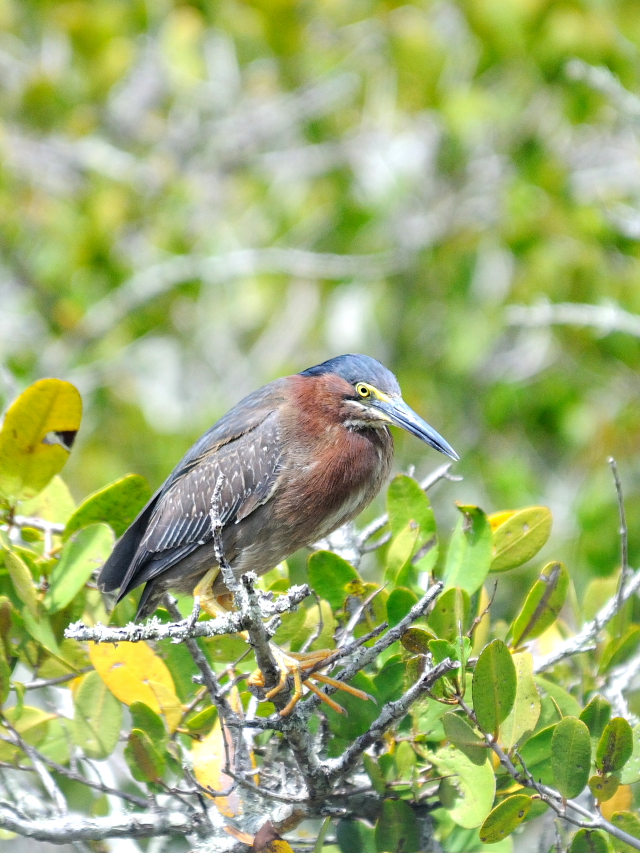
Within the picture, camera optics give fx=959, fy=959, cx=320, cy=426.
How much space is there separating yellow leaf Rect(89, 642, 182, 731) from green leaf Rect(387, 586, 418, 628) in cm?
69

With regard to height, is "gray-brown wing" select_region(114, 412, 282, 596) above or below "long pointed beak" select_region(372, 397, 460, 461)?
below

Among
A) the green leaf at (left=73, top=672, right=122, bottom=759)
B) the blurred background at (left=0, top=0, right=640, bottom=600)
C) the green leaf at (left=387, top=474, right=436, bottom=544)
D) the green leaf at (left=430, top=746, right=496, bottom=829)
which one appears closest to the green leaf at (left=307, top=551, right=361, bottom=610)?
the green leaf at (left=387, top=474, right=436, bottom=544)

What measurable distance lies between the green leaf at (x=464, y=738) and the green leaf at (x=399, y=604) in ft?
1.35

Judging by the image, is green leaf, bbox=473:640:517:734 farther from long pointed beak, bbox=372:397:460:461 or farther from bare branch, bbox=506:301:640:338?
bare branch, bbox=506:301:640:338

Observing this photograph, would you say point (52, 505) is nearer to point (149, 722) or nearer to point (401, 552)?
point (149, 722)

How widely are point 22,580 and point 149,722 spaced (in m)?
0.55

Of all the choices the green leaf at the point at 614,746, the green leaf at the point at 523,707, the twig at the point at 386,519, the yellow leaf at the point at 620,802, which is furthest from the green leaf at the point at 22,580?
the yellow leaf at the point at 620,802

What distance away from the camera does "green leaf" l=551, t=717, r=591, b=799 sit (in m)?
2.38

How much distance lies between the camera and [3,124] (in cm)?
666

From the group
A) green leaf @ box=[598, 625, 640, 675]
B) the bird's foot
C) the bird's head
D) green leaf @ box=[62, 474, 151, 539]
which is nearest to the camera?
the bird's foot

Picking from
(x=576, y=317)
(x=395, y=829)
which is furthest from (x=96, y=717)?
(x=576, y=317)

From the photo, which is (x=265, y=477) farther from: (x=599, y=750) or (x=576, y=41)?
(x=576, y=41)

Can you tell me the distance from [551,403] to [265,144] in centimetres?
310

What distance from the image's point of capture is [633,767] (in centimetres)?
254
